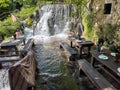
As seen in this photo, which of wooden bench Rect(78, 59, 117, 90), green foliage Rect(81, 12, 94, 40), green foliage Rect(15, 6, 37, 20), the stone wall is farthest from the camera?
green foliage Rect(15, 6, 37, 20)

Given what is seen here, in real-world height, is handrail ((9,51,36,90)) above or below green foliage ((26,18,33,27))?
below

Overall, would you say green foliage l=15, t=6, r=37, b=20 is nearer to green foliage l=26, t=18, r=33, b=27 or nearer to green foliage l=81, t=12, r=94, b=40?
green foliage l=26, t=18, r=33, b=27

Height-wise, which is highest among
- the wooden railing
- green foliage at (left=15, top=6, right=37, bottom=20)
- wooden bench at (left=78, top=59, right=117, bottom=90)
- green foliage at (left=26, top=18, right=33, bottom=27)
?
green foliage at (left=15, top=6, right=37, bottom=20)

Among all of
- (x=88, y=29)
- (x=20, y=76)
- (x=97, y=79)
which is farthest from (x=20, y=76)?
(x=88, y=29)

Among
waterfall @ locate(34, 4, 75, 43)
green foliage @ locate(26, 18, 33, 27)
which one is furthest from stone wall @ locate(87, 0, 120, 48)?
green foliage @ locate(26, 18, 33, 27)

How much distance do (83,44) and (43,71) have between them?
2.34m

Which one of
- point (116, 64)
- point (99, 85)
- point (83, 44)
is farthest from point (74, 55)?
point (99, 85)

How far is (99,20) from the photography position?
9.20m

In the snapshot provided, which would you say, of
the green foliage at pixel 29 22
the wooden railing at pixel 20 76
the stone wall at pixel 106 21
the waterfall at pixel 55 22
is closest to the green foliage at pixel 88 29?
the stone wall at pixel 106 21

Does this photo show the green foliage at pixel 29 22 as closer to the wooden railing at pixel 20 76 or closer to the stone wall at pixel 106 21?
the stone wall at pixel 106 21

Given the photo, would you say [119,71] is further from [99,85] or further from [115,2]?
[115,2]

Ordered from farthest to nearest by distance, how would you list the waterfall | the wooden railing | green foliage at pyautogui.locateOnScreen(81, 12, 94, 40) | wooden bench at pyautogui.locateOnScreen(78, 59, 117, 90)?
the waterfall → green foliage at pyautogui.locateOnScreen(81, 12, 94, 40) → wooden bench at pyautogui.locateOnScreen(78, 59, 117, 90) → the wooden railing

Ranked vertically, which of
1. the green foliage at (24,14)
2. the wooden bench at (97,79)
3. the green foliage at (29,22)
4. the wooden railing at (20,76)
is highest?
the green foliage at (24,14)

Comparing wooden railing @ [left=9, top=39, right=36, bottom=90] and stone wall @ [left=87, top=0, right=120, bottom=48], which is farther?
stone wall @ [left=87, top=0, right=120, bottom=48]
